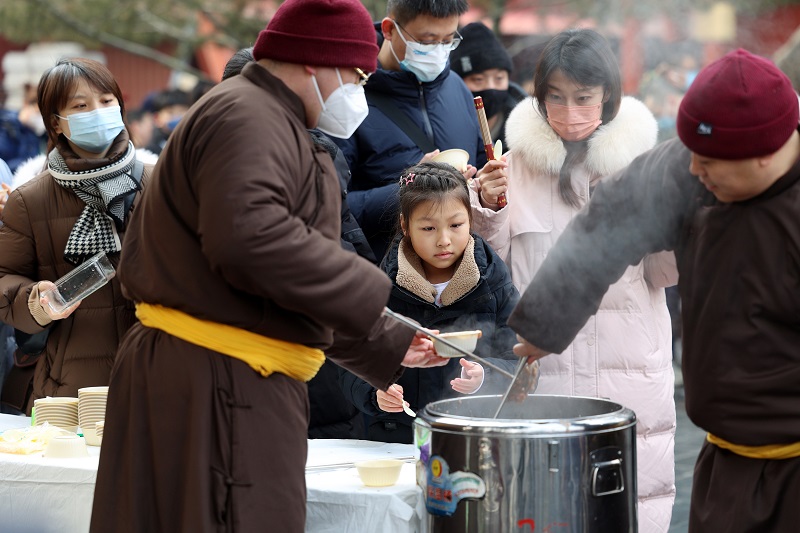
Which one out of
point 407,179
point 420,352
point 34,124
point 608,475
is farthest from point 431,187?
point 34,124

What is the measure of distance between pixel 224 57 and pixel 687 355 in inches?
567

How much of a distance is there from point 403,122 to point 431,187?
2.29ft

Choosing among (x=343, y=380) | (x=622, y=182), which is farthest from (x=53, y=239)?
(x=622, y=182)

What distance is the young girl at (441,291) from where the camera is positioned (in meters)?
3.45

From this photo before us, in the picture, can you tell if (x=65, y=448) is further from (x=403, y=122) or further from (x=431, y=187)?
(x=403, y=122)

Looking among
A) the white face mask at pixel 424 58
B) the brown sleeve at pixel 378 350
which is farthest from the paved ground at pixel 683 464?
the white face mask at pixel 424 58

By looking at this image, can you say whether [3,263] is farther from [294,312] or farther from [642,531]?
[642,531]

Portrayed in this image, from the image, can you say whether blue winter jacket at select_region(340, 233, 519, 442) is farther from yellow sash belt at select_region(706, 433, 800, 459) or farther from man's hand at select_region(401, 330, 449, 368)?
yellow sash belt at select_region(706, 433, 800, 459)

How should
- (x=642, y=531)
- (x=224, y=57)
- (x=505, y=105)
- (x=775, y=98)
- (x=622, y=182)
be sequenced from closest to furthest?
(x=775, y=98), (x=622, y=182), (x=642, y=531), (x=505, y=105), (x=224, y=57)

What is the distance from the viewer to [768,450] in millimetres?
2422

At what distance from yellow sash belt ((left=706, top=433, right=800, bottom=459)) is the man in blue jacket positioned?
1.85 meters

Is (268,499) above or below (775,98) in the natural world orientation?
below

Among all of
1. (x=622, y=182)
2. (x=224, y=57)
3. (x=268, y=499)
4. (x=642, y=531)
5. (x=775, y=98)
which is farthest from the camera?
(x=224, y=57)

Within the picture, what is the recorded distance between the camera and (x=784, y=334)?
7.88ft
